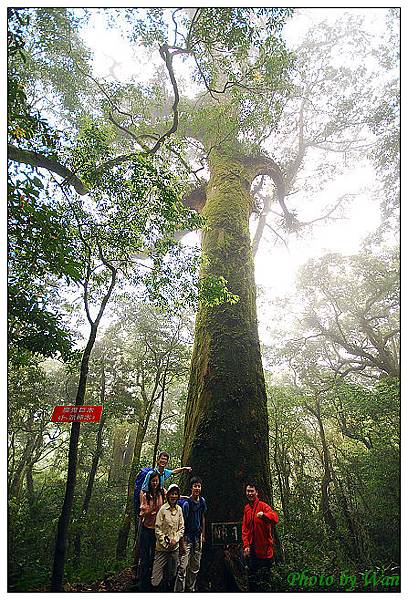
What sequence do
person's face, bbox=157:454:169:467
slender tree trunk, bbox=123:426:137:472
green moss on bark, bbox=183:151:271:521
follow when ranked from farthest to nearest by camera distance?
slender tree trunk, bbox=123:426:137:472, green moss on bark, bbox=183:151:271:521, person's face, bbox=157:454:169:467

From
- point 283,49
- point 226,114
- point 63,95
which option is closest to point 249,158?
point 226,114

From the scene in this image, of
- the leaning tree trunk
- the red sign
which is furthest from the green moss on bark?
the red sign

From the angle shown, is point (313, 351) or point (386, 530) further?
point (313, 351)

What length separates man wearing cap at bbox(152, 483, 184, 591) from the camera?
3291 mm

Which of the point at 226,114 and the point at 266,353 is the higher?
the point at 226,114

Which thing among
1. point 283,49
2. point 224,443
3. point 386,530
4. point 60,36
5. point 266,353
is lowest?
point 386,530

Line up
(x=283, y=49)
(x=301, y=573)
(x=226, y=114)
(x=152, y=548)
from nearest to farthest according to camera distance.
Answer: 1. (x=152, y=548)
2. (x=301, y=573)
3. (x=283, y=49)
4. (x=226, y=114)

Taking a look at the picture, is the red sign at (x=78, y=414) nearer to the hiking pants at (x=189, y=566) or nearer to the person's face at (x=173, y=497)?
the person's face at (x=173, y=497)

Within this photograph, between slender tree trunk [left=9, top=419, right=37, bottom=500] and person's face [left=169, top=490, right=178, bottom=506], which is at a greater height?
person's face [left=169, top=490, right=178, bottom=506]

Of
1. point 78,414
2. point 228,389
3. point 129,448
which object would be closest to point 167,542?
point 78,414

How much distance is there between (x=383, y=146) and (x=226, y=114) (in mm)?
3922

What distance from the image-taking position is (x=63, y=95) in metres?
8.02

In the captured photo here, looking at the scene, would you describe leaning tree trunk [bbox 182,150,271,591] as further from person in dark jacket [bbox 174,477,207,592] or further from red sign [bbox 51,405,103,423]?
red sign [bbox 51,405,103,423]
